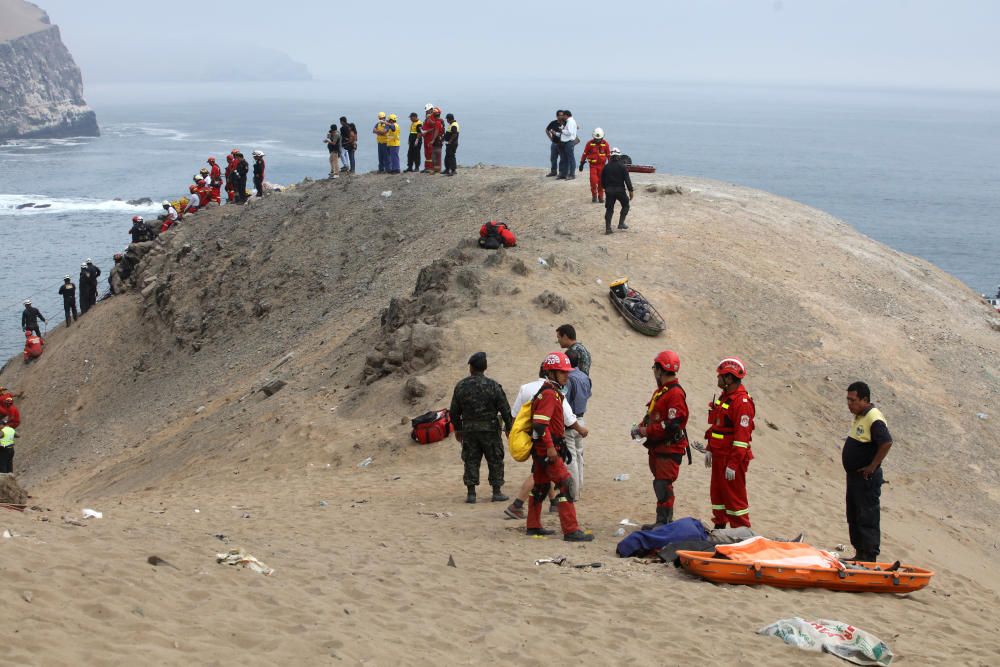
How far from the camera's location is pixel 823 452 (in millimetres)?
14422

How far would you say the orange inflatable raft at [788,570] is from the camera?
7703 mm

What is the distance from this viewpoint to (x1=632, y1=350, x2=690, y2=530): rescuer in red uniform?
8.66 metres

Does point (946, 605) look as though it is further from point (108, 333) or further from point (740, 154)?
point (740, 154)

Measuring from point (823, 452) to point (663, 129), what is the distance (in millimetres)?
143118

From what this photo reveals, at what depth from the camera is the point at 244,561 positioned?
25.6 ft

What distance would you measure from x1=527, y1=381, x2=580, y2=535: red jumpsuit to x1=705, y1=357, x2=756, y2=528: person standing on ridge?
1294mm

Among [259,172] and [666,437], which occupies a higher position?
[259,172]

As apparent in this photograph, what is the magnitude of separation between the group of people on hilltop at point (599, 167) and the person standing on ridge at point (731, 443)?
1155cm

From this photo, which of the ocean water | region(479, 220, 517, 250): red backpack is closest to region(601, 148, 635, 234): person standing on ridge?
region(479, 220, 517, 250): red backpack

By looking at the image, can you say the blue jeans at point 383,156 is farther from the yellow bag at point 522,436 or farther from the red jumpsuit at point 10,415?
the yellow bag at point 522,436

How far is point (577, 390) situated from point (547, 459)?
1349 millimetres

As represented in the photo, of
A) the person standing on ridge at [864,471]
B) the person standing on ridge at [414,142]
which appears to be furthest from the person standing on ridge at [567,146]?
the person standing on ridge at [864,471]

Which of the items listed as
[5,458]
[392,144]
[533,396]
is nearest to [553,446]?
[533,396]

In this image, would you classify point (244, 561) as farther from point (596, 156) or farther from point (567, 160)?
point (567, 160)
